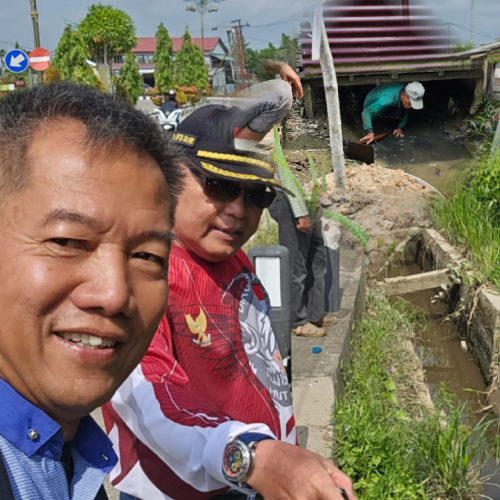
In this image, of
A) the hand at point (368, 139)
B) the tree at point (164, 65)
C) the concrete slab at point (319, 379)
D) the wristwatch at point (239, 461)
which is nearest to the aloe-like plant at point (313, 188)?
the hand at point (368, 139)

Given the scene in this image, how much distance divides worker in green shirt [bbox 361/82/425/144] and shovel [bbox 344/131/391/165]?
0.03 m

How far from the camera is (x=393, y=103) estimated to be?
101 inches

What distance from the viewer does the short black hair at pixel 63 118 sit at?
897 millimetres

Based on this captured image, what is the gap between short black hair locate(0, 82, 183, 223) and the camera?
35.3 inches

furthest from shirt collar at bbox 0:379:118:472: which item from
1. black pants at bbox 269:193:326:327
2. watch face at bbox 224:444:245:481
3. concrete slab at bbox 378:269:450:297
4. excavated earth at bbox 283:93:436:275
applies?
concrete slab at bbox 378:269:450:297

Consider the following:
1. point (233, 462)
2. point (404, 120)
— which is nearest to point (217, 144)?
point (233, 462)

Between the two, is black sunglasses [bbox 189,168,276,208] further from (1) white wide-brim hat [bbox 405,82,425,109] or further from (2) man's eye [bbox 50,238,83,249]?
(1) white wide-brim hat [bbox 405,82,425,109]

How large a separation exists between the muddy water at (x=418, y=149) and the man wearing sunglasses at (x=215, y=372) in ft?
3.52

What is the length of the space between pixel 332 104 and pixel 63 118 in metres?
1.51

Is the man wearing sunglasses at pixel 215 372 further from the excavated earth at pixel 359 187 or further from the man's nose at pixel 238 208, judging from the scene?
the excavated earth at pixel 359 187

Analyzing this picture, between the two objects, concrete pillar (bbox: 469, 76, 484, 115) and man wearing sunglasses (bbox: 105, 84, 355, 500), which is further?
concrete pillar (bbox: 469, 76, 484, 115)

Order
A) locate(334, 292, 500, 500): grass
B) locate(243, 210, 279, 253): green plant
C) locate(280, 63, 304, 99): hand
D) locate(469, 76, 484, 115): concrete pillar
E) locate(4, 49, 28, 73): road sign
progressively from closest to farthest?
locate(280, 63, 304, 99): hand < locate(469, 76, 484, 115): concrete pillar < locate(334, 292, 500, 500): grass < locate(243, 210, 279, 253): green plant < locate(4, 49, 28, 73): road sign

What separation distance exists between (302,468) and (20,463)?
0.48 metres

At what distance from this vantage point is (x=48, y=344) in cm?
88
